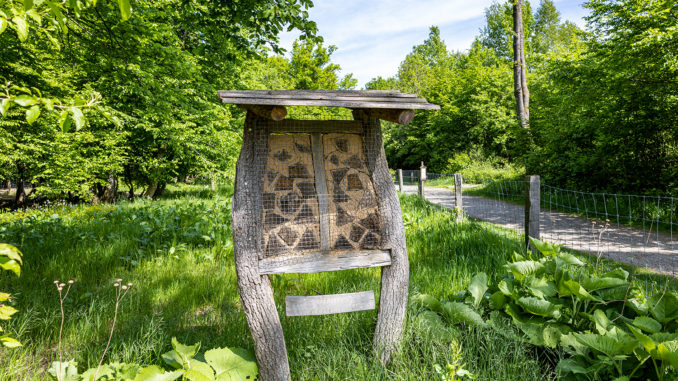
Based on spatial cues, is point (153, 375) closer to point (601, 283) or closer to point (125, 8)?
point (125, 8)

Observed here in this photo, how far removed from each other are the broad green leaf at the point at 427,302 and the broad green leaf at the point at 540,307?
64 centimetres

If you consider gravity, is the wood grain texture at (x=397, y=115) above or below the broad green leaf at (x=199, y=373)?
above

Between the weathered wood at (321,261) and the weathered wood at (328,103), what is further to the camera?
the weathered wood at (321,261)

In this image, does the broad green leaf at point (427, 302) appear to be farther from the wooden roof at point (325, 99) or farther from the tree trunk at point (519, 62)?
the tree trunk at point (519, 62)

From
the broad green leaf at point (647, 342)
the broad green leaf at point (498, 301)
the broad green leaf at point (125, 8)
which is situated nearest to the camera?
the broad green leaf at point (125, 8)

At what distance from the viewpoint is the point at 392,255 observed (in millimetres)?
2703

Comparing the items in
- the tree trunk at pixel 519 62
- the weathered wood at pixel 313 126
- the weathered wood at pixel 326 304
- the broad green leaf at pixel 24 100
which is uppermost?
the tree trunk at pixel 519 62

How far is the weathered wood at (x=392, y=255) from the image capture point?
2.63m

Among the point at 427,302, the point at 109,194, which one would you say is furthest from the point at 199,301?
the point at 109,194

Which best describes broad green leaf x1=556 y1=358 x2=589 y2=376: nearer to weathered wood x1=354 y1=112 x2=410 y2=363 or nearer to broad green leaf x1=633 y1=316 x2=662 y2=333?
broad green leaf x1=633 y1=316 x2=662 y2=333

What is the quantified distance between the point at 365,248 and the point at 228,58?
15.4 feet

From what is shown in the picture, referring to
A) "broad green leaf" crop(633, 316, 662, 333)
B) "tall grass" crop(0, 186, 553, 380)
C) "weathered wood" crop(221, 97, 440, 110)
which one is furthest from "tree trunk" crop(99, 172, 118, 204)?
"broad green leaf" crop(633, 316, 662, 333)

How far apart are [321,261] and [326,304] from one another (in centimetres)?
30

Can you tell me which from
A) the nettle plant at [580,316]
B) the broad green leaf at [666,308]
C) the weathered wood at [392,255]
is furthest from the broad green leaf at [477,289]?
the broad green leaf at [666,308]
